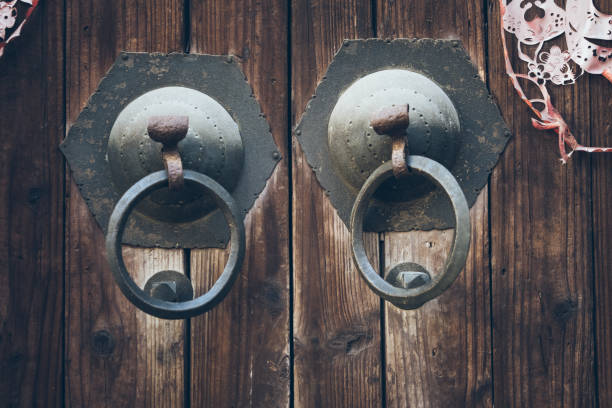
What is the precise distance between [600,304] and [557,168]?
21 centimetres

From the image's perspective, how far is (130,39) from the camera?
888mm

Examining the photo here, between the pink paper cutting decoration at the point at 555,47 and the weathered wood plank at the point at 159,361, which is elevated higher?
the pink paper cutting decoration at the point at 555,47

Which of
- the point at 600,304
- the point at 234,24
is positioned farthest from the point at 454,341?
the point at 234,24

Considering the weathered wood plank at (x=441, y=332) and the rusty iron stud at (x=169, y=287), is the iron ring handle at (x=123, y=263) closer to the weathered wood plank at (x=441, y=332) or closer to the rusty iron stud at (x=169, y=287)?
the rusty iron stud at (x=169, y=287)

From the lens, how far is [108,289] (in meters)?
0.87

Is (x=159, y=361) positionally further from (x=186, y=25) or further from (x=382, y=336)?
(x=186, y=25)

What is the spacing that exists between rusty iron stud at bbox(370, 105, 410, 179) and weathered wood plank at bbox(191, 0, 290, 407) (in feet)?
0.58

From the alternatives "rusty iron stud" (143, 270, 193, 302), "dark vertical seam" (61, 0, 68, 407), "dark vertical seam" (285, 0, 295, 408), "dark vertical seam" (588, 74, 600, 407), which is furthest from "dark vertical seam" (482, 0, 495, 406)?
"dark vertical seam" (61, 0, 68, 407)

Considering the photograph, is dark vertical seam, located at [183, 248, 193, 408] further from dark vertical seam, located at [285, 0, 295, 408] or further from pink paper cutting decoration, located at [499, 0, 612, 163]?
pink paper cutting decoration, located at [499, 0, 612, 163]

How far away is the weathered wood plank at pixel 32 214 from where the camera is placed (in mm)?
860

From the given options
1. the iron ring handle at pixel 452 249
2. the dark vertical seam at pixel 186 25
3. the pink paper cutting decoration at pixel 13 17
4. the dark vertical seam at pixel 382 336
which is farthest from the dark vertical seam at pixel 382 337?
the pink paper cutting decoration at pixel 13 17

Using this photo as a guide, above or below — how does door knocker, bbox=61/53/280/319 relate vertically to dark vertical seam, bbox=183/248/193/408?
above

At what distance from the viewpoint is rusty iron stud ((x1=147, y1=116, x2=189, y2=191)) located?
2.44 feet

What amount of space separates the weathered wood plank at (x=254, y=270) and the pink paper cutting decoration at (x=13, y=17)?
0.24 meters
